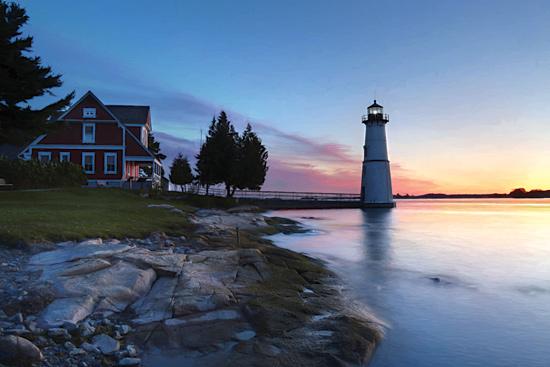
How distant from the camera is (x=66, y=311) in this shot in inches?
238

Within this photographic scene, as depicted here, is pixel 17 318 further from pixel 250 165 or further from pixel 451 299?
pixel 250 165

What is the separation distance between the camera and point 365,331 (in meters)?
7.07

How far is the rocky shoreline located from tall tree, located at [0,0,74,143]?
16908 millimetres

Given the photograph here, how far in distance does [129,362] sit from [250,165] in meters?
52.6

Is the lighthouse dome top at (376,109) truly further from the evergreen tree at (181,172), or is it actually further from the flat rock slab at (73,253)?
the flat rock slab at (73,253)

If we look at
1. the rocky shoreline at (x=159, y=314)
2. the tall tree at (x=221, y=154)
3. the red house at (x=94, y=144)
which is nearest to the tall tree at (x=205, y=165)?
the tall tree at (x=221, y=154)

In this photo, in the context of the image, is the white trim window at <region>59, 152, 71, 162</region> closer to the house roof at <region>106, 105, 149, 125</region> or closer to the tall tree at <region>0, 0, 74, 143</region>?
the house roof at <region>106, 105, 149, 125</region>

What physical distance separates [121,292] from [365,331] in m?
4.12

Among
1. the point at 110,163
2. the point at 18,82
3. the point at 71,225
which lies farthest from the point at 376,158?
the point at 71,225

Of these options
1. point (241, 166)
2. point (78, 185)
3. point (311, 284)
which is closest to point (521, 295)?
point (311, 284)

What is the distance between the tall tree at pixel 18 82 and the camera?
22484 mm

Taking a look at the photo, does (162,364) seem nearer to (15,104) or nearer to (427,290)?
(427,290)

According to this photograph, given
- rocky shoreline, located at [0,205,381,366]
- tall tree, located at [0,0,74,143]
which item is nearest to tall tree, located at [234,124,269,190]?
tall tree, located at [0,0,74,143]

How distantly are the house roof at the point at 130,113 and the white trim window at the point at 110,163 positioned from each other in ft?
14.2
